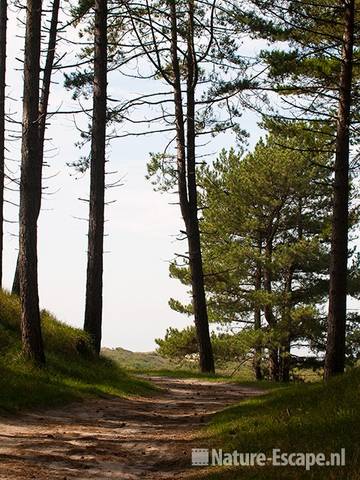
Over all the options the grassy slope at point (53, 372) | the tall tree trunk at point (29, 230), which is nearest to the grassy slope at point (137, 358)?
the grassy slope at point (53, 372)

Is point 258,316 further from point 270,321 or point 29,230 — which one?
point 29,230

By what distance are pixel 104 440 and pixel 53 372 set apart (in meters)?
4.62

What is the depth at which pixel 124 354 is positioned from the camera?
54.3 metres

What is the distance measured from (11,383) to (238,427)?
4565 millimetres

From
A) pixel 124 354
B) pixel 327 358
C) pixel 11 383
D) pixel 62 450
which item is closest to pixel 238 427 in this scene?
pixel 62 450

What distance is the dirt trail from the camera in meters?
6.58

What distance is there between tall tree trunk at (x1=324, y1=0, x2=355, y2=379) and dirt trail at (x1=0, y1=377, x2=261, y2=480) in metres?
2.83

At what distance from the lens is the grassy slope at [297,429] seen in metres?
5.67

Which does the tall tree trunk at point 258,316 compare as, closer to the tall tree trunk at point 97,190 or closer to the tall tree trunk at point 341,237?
the tall tree trunk at point 97,190

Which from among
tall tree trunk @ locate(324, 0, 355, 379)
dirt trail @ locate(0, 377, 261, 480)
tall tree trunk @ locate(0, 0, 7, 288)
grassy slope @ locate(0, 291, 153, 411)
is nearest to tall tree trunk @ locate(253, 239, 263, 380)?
grassy slope @ locate(0, 291, 153, 411)

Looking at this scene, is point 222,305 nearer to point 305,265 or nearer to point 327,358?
point 305,265

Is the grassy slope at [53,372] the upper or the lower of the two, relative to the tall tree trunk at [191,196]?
lower

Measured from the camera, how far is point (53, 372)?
1257 centimetres

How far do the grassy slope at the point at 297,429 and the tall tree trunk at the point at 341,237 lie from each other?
151 inches
